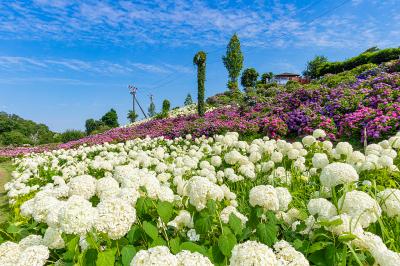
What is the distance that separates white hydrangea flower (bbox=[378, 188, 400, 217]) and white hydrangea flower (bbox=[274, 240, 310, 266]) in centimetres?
119

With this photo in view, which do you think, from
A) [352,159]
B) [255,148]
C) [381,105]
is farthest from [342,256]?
[381,105]

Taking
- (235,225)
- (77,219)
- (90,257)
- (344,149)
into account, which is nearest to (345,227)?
(235,225)

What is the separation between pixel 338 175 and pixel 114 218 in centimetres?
193

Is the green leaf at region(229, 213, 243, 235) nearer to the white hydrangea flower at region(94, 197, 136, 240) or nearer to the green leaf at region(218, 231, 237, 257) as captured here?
the green leaf at region(218, 231, 237, 257)

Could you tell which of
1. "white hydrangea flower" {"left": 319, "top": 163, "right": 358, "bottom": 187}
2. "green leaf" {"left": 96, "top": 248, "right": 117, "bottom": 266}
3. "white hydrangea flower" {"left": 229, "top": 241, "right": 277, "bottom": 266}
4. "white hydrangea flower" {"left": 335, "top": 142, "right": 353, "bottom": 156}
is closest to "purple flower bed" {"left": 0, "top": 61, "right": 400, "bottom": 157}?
"white hydrangea flower" {"left": 335, "top": 142, "right": 353, "bottom": 156}

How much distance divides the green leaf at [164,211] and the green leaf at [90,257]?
54cm

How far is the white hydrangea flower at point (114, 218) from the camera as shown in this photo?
7.01ft

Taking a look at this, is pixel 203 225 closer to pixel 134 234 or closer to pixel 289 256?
pixel 134 234

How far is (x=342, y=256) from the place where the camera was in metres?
1.96

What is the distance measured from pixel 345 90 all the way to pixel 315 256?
1354 cm

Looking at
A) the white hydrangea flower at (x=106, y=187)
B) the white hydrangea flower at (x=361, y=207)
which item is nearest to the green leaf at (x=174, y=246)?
the white hydrangea flower at (x=106, y=187)

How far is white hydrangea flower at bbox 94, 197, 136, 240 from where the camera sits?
2.14 metres

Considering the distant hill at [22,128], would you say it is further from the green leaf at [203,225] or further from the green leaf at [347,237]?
the green leaf at [347,237]

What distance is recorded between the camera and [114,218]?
216cm
